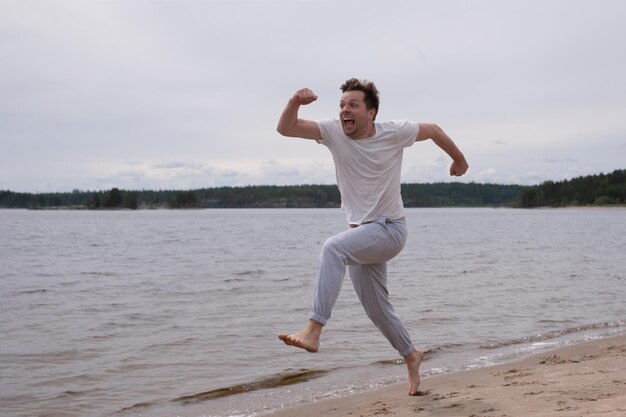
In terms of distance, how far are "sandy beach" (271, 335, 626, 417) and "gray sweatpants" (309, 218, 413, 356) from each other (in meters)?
0.72

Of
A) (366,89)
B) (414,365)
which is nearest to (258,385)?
(414,365)

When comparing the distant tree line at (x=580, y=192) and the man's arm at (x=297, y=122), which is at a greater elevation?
the distant tree line at (x=580, y=192)

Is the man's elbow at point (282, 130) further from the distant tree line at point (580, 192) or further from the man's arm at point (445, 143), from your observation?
the distant tree line at point (580, 192)

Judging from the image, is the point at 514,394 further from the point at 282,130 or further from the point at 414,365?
the point at 282,130

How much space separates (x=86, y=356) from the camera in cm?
1002

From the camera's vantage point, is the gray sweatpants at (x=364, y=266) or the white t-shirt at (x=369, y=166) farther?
the white t-shirt at (x=369, y=166)

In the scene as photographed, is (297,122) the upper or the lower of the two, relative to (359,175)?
upper

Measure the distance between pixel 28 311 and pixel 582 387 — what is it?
12422mm

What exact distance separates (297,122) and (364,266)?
1337 mm

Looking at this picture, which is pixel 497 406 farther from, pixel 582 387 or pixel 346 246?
pixel 346 246

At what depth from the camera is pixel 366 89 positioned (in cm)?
505

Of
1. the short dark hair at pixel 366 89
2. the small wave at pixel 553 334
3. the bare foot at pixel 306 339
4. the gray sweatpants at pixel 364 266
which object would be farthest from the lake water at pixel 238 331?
the short dark hair at pixel 366 89

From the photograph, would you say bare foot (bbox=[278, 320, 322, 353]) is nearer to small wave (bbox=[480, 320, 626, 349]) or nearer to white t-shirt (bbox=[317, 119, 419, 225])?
white t-shirt (bbox=[317, 119, 419, 225])

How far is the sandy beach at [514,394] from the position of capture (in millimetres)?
4766
